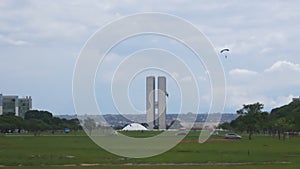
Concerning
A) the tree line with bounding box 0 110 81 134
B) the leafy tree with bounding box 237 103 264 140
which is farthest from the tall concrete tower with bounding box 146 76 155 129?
the leafy tree with bounding box 237 103 264 140

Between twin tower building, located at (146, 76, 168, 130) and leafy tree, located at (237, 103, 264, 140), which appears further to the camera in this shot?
twin tower building, located at (146, 76, 168, 130)

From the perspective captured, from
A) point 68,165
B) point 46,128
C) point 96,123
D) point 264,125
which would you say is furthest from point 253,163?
A: point 46,128

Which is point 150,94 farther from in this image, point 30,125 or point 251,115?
point 251,115

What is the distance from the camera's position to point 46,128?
158m

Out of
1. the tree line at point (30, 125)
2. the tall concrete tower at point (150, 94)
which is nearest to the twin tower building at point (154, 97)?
the tall concrete tower at point (150, 94)

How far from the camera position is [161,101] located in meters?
168

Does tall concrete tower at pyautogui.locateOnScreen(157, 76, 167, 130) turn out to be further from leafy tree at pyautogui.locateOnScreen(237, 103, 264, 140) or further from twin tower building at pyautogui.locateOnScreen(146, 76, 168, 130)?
leafy tree at pyautogui.locateOnScreen(237, 103, 264, 140)

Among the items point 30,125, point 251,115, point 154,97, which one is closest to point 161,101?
point 154,97

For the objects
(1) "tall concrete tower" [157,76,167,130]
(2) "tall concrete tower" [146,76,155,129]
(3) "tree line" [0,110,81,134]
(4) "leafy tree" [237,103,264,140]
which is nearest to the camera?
(4) "leafy tree" [237,103,264,140]

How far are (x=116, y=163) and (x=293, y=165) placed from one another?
41.8 ft

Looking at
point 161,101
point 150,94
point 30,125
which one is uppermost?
point 150,94

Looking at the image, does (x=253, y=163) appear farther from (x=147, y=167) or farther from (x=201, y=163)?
(x=147, y=167)

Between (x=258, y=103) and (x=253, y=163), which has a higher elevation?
(x=258, y=103)

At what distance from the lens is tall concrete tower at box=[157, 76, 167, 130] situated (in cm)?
14725
